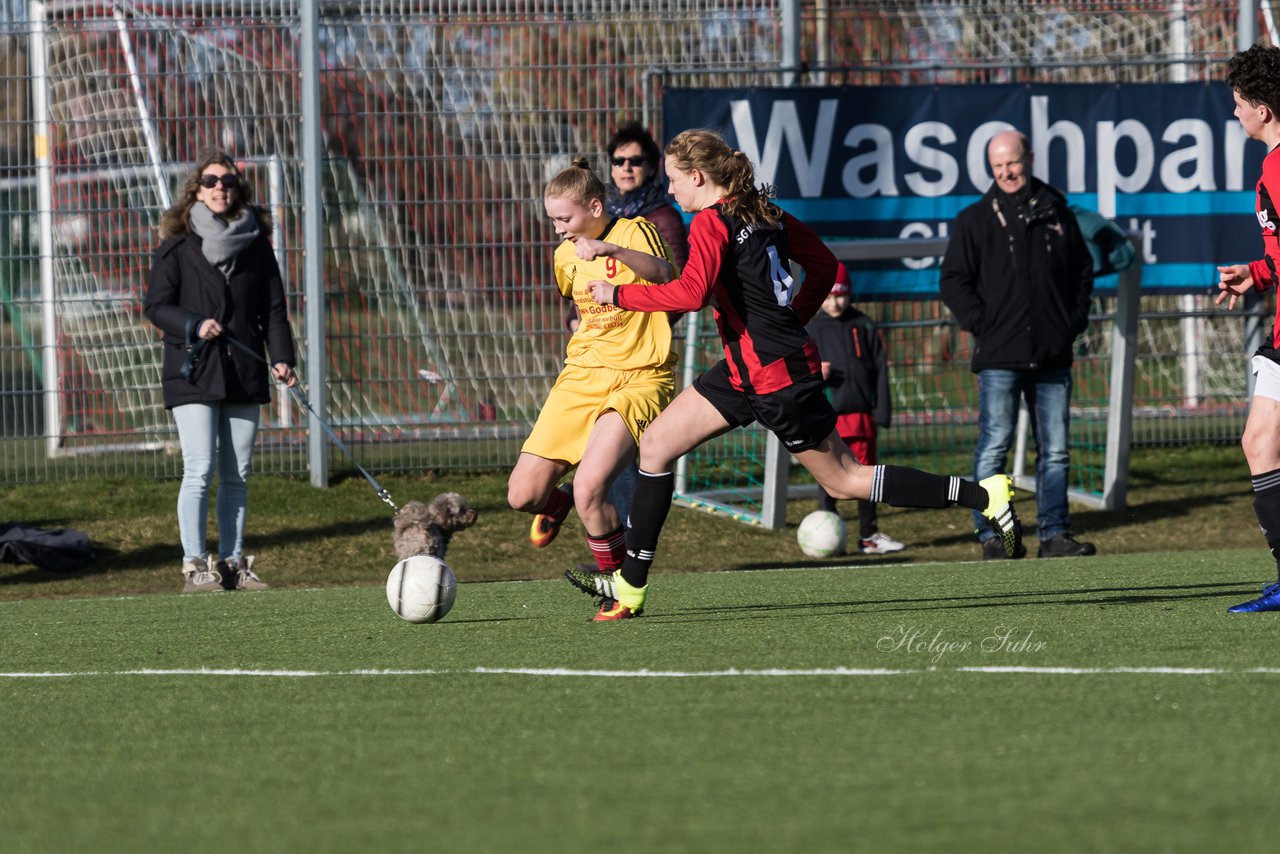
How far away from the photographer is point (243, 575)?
9.79 m

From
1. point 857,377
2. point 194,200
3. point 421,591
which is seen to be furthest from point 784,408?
point 857,377

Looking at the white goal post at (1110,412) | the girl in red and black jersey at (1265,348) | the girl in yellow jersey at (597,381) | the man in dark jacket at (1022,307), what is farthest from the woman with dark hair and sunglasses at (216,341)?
the girl in red and black jersey at (1265,348)

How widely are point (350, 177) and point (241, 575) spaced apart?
12.7ft

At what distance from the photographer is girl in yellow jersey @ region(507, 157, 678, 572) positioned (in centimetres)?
716

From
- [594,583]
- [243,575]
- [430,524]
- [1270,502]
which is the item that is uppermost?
[1270,502]

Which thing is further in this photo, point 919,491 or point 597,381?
point 597,381

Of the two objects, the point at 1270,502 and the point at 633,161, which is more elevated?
the point at 633,161

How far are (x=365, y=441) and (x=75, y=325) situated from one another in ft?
6.87

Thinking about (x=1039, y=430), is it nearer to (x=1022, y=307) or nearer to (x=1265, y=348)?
(x=1022, y=307)

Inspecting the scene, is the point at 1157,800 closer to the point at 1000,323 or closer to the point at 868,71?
the point at 1000,323

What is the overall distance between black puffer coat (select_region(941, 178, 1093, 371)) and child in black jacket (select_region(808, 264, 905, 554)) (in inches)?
41.6

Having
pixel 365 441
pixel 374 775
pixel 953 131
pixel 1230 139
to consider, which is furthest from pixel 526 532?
pixel 374 775

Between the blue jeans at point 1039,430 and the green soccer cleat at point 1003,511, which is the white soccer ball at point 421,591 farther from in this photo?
the blue jeans at point 1039,430

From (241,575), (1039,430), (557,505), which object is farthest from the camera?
(1039,430)
